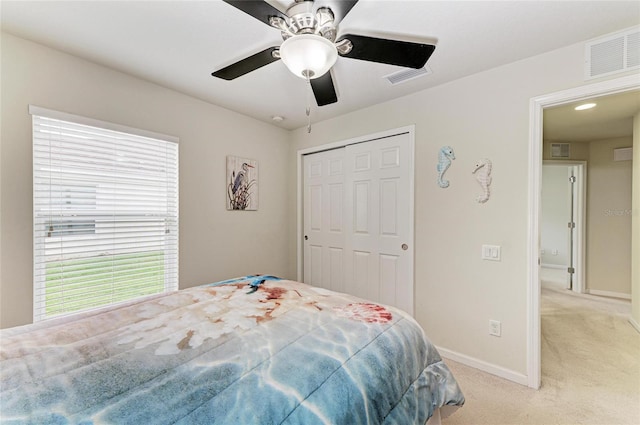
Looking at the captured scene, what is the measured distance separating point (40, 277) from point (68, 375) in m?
1.49

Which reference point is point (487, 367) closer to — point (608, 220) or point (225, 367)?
point (225, 367)

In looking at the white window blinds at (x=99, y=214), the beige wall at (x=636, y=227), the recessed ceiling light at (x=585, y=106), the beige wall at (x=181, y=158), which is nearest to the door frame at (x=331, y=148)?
the beige wall at (x=181, y=158)

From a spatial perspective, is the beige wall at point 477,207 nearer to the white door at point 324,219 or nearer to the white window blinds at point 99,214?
the white door at point 324,219

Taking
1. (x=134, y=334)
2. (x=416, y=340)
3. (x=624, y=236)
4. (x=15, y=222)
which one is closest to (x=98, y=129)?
(x=15, y=222)

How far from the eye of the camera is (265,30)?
1.70 meters

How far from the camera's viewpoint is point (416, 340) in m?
1.33

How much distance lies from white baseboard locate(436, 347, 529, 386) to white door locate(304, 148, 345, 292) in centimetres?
128

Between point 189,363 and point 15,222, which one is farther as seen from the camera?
point 15,222

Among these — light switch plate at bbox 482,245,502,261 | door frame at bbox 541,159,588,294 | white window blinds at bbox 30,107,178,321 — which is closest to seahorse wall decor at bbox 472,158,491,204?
light switch plate at bbox 482,245,502,261

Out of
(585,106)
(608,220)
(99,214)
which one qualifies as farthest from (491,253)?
(608,220)

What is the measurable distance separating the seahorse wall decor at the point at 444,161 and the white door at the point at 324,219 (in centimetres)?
112

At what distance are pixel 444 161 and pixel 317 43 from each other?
166 centimetres

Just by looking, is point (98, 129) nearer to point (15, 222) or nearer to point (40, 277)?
point (15, 222)

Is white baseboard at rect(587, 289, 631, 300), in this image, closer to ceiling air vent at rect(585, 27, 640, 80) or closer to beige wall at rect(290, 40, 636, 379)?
beige wall at rect(290, 40, 636, 379)
